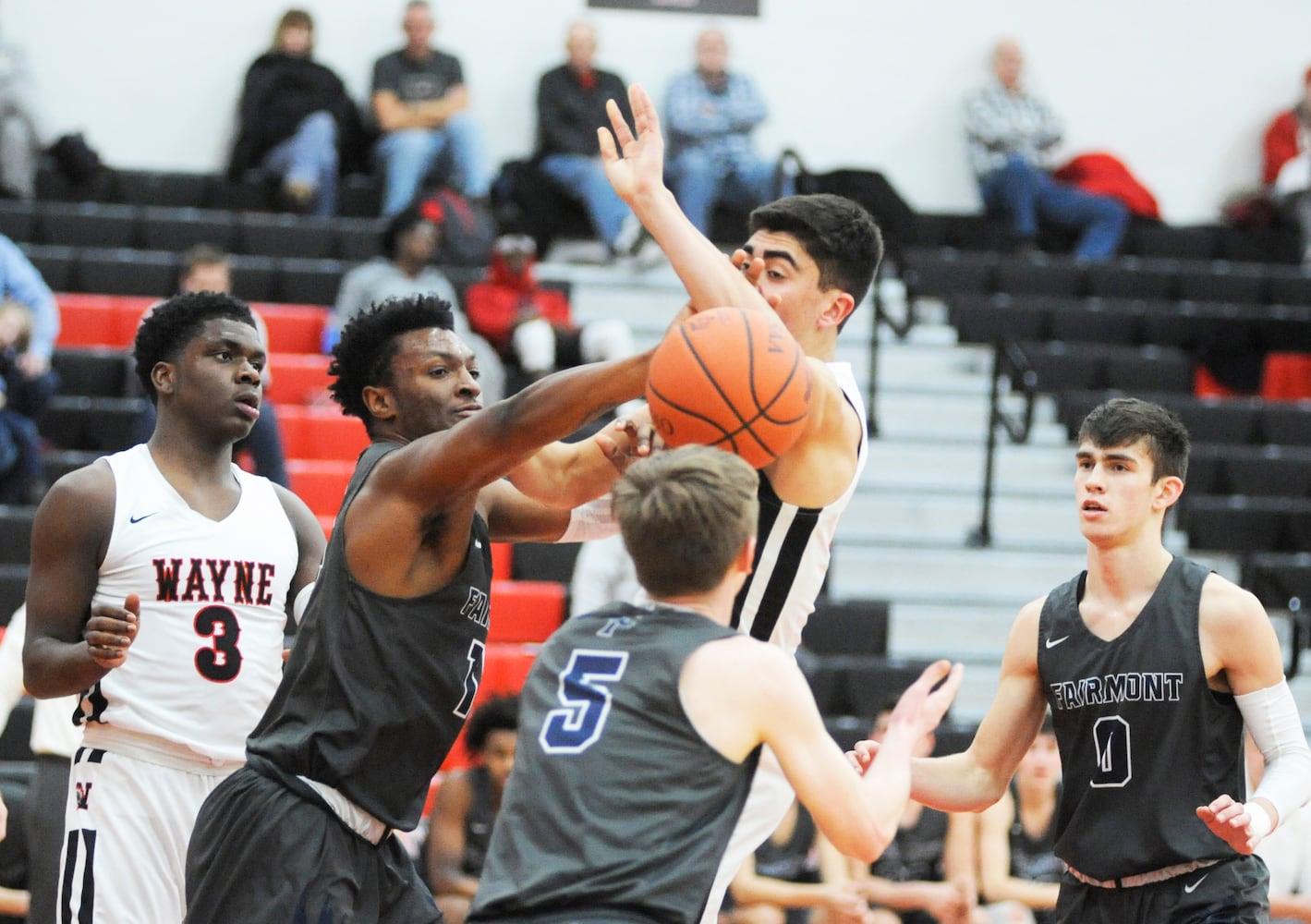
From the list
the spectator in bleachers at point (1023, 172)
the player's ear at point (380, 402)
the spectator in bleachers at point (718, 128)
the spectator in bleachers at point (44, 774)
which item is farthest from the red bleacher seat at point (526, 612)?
the spectator in bleachers at point (1023, 172)

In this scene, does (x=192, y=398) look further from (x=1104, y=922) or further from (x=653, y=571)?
(x=1104, y=922)

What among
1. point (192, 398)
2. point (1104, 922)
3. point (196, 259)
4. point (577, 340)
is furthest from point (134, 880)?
point (577, 340)

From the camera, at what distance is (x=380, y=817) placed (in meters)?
3.83

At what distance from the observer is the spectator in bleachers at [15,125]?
11070 millimetres

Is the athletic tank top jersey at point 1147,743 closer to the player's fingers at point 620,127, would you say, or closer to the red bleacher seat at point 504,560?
the player's fingers at point 620,127

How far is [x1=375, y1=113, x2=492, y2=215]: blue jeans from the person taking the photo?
11.4m

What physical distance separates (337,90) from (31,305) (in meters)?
3.42

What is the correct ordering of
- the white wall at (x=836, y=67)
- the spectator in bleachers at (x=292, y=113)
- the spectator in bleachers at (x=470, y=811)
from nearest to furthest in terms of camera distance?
the spectator in bleachers at (x=470, y=811)
the spectator in bleachers at (x=292, y=113)
the white wall at (x=836, y=67)

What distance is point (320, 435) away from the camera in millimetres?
9258

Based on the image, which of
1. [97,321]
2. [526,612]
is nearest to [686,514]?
[526,612]

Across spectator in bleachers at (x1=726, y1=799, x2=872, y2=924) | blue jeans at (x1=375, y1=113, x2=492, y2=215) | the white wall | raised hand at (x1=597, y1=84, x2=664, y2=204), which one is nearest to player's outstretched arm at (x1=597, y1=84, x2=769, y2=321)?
raised hand at (x1=597, y1=84, x2=664, y2=204)

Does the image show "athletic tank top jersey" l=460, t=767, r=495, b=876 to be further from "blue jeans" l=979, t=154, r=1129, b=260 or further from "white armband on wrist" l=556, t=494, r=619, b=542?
"blue jeans" l=979, t=154, r=1129, b=260

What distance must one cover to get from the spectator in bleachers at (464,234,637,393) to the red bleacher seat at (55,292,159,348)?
1870 millimetres

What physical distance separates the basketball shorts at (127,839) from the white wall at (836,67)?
334 inches
